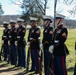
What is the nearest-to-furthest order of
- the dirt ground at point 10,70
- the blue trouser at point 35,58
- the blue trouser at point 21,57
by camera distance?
the blue trouser at point 35,58 < the dirt ground at point 10,70 < the blue trouser at point 21,57

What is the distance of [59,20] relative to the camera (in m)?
8.86

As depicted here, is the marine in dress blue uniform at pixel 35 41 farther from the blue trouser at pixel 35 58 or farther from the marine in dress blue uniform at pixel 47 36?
the marine in dress blue uniform at pixel 47 36

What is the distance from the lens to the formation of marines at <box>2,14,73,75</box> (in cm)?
893

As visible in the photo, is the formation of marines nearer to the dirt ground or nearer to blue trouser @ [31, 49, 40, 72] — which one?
blue trouser @ [31, 49, 40, 72]

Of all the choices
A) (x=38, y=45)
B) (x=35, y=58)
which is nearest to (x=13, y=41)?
(x=35, y=58)

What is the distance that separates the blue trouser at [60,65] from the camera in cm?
887

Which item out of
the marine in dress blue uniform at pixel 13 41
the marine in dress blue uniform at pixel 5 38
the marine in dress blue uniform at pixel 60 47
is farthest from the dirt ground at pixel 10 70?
the marine in dress blue uniform at pixel 60 47

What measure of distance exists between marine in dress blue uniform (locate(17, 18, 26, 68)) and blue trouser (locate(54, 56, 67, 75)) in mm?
3294

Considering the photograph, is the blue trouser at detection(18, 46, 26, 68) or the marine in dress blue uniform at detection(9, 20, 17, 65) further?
the marine in dress blue uniform at detection(9, 20, 17, 65)

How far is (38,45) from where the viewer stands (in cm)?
1109

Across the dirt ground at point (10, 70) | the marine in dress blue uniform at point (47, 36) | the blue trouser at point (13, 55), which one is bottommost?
the dirt ground at point (10, 70)

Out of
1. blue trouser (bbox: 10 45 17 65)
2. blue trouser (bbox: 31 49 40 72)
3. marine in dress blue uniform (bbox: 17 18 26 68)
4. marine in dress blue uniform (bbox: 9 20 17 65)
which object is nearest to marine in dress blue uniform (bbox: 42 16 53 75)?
blue trouser (bbox: 31 49 40 72)

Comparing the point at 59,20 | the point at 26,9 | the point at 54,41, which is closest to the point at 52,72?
the point at 54,41

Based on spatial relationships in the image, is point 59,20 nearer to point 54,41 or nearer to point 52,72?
point 54,41
